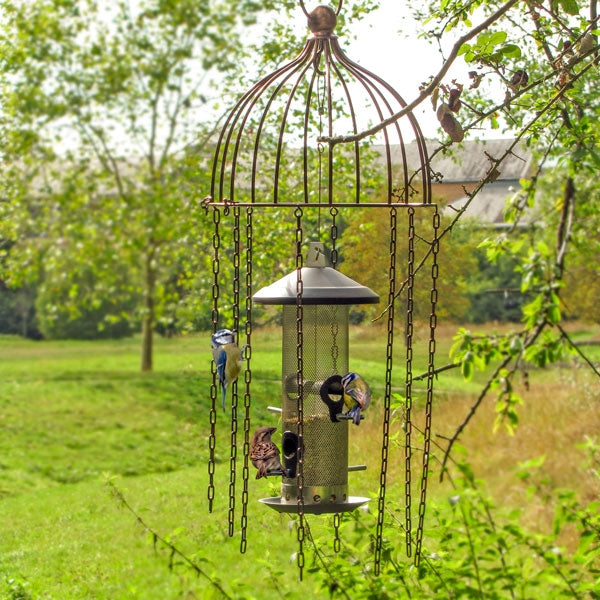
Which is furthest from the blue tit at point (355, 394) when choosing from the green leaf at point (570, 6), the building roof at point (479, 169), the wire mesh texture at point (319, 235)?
the building roof at point (479, 169)

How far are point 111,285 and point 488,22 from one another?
9.03m

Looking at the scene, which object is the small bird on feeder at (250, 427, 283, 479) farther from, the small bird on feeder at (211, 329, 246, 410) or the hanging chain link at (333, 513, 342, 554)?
the hanging chain link at (333, 513, 342, 554)

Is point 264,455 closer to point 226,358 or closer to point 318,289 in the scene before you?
point 226,358

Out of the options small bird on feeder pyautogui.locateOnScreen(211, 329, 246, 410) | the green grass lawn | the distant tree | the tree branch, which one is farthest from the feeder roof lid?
the distant tree

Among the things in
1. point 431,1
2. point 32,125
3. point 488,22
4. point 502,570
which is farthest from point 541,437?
point 32,125

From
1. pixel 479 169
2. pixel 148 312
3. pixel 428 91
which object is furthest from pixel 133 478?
pixel 428 91

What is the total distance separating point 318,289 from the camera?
250 centimetres

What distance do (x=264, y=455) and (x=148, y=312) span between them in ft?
26.4

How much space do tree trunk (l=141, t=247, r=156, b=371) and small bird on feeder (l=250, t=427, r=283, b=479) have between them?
778 cm

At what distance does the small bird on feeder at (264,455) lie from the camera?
8.89ft

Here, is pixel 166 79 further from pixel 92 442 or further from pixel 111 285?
pixel 92 442

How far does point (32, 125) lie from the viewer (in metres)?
10.6

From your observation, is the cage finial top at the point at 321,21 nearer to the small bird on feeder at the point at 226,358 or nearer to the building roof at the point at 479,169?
the small bird on feeder at the point at 226,358

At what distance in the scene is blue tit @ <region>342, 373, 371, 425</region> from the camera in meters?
2.58
